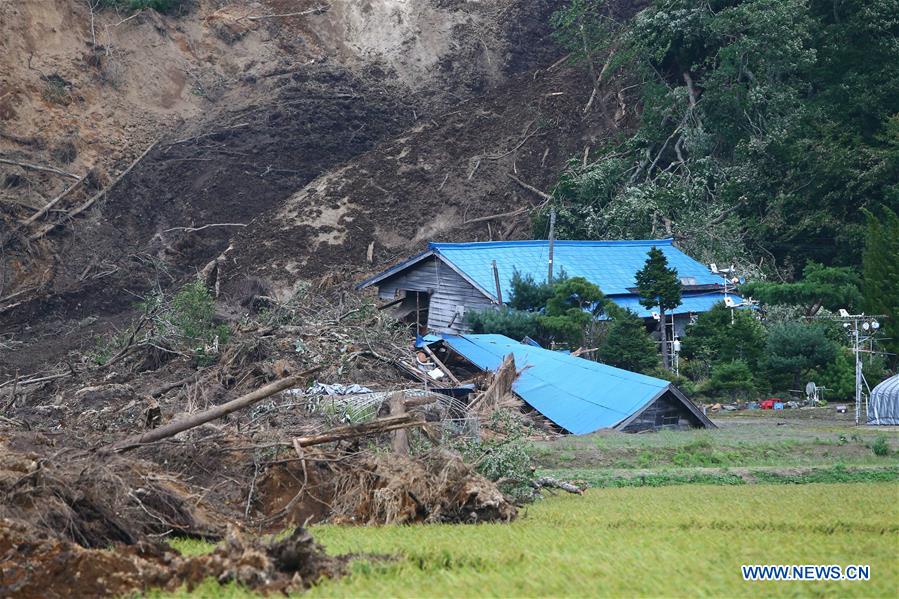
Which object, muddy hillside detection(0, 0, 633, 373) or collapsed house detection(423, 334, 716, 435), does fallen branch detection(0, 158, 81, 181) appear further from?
Answer: collapsed house detection(423, 334, 716, 435)

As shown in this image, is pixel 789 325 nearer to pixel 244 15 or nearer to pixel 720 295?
pixel 720 295

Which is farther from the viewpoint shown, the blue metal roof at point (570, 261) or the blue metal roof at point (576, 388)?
the blue metal roof at point (570, 261)

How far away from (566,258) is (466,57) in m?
15.7

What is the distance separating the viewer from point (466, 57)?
4331cm

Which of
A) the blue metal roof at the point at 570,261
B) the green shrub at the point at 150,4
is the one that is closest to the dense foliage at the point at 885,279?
the blue metal roof at the point at 570,261

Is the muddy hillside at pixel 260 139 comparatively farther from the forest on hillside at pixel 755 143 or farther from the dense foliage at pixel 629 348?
the dense foliage at pixel 629 348

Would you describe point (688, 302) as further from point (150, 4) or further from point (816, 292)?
point (150, 4)

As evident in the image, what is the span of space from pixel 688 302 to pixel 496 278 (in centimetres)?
546

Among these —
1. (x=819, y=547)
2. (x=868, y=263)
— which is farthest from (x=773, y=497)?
(x=868, y=263)

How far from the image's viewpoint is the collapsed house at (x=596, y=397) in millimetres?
19109

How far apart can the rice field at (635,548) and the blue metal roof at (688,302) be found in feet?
54.1

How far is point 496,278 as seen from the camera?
27.7 metres

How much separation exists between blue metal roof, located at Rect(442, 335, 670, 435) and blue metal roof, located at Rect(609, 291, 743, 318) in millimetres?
7044

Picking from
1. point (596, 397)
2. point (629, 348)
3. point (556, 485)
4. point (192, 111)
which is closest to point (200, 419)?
point (556, 485)
